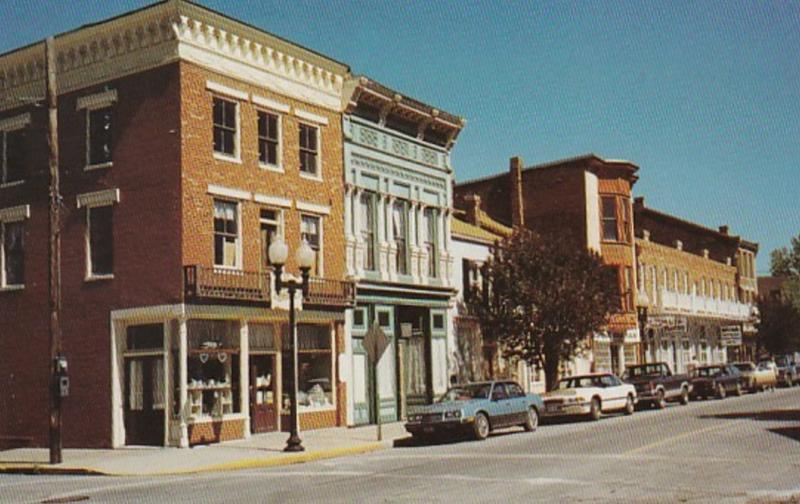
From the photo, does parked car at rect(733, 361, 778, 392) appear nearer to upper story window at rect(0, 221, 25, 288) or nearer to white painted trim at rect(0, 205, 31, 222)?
upper story window at rect(0, 221, 25, 288)

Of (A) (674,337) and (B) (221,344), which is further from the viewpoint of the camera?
(A) (674,337)

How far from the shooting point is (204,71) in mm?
25812

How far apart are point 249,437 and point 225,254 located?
15.9 feet

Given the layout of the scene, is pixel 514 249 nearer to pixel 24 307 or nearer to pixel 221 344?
pixel 221 344

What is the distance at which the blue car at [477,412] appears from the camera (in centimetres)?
2383

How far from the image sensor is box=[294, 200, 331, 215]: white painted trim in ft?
94.0

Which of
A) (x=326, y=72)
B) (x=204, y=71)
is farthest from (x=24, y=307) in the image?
(x=326, y=72)

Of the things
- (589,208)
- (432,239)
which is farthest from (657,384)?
(589,208)

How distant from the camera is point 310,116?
29422 mm

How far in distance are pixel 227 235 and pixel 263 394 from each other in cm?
453

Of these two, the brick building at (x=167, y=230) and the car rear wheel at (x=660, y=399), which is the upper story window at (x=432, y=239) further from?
the car rear wheel at (x=660, y=399)

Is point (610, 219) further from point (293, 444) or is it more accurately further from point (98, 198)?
point (293, 444)

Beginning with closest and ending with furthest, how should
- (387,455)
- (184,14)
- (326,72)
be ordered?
1. (387,455)
2. (184,14)
3. (326,72)

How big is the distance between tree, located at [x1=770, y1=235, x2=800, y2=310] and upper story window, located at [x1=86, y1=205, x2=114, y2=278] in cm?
4948
